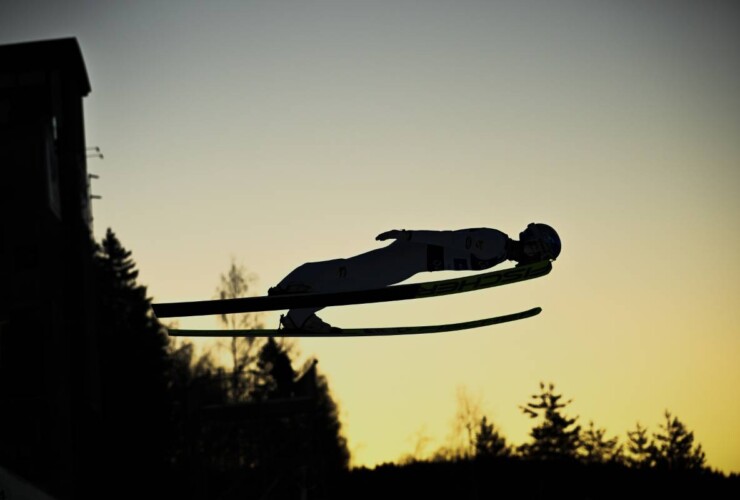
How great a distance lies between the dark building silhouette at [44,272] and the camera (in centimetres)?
3491

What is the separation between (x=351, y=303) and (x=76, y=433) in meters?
32.3

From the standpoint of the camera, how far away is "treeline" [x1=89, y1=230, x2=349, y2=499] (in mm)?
27266

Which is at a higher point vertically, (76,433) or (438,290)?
(76,433)

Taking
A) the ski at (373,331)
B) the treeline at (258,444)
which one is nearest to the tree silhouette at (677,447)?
the treeline at (258,444)

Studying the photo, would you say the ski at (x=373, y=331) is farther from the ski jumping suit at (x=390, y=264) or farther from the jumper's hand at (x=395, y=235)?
the jumper's hand at (x=395, y=235)

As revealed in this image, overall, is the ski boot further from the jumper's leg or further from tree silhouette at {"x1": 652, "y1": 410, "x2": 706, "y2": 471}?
tree silhouette at {"x1": 652, "y1": 410, "x2": 706, "y2": 471}

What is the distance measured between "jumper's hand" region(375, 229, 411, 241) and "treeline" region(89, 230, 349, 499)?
13982 mm

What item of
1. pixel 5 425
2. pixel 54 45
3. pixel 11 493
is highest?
pixel 54 45

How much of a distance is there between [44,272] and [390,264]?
88.1ft

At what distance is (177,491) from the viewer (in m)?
48.7

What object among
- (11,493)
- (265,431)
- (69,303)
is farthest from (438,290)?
(69,303)

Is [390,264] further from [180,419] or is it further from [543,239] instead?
[180,419]

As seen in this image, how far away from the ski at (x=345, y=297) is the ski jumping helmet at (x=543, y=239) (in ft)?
0.39

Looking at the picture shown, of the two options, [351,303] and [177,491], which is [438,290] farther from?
[177,491]
